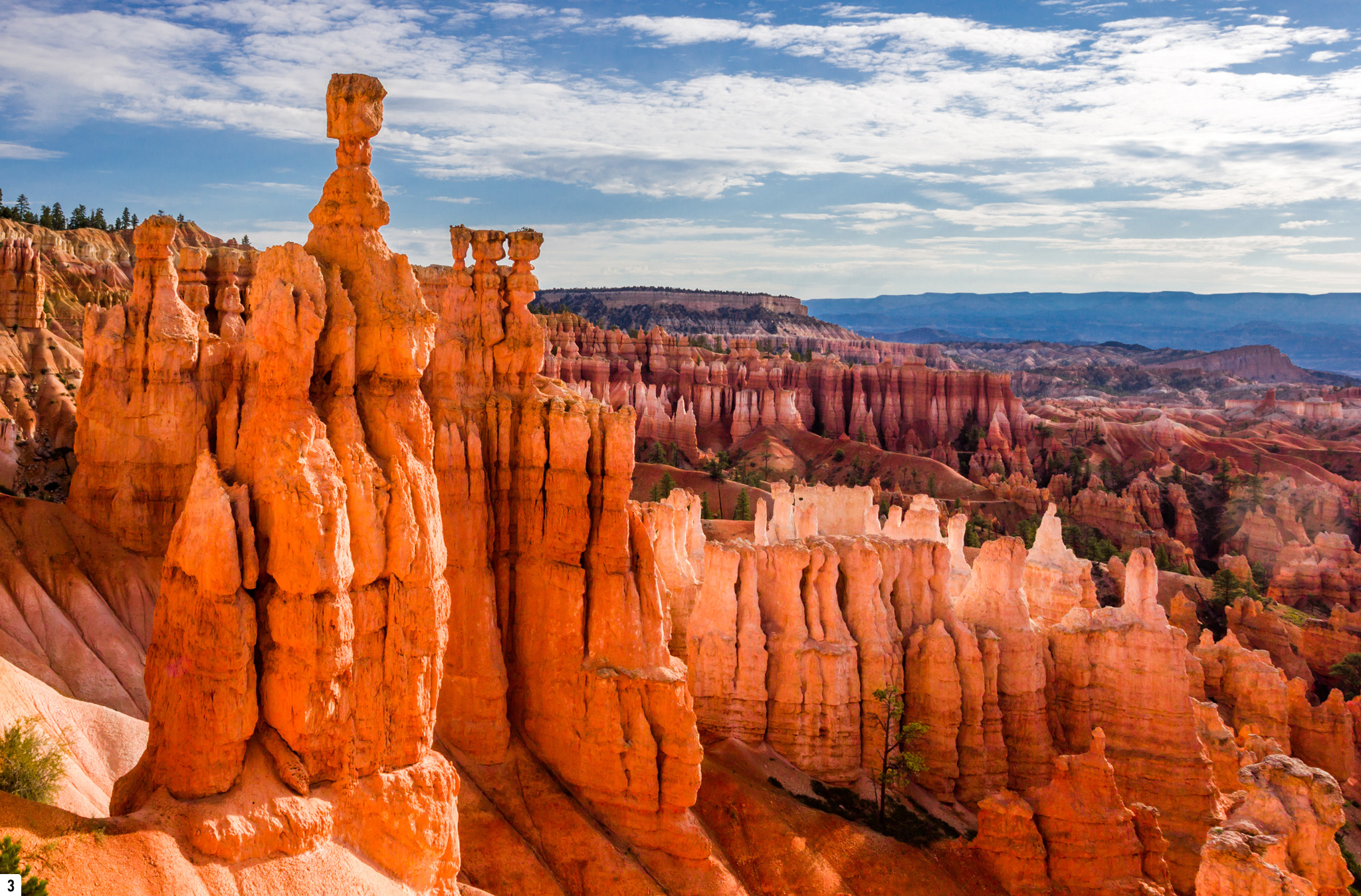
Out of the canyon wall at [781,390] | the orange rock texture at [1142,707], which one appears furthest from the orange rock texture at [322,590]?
the canyon wall at [781,390]

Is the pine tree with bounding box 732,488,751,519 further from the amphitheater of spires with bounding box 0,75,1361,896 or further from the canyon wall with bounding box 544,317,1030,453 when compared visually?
the canyon wall with bounding box 544,317,1030,453

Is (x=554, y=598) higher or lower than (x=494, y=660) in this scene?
higher

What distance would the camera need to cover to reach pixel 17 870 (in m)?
8.51

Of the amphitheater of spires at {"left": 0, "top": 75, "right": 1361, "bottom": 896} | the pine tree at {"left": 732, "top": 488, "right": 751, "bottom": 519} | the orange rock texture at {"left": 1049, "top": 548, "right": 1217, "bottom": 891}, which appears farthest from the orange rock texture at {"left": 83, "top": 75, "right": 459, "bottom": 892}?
the pine tree at {"left": 732, "top": 488, "right": 751, "bottom": 519}

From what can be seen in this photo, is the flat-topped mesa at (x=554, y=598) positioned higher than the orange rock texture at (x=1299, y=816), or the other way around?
the flat-topped mesa at (x=554, y=598)

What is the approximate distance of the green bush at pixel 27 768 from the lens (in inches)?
490

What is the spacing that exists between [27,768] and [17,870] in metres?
4.86

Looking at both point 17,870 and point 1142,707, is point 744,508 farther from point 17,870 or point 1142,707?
point 17,870

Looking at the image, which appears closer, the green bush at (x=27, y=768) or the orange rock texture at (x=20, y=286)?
the green bush at (x=27, y=768)

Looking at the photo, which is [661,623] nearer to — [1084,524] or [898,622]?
[898,622]

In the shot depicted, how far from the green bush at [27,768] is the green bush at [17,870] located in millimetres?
4072

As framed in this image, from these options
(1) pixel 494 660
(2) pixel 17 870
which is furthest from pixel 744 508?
(2) pixel 17 870

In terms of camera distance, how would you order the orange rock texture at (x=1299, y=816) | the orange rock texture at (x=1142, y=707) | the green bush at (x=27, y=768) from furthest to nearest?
the orange rock texture at (x=1142, y=707), the orange rock texture at (x=1299, y=816), the green bush at (x=27, y=768)

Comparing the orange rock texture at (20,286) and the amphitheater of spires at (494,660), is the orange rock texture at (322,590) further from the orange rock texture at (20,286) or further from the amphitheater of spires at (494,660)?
the orange rock texture at (20,286)
